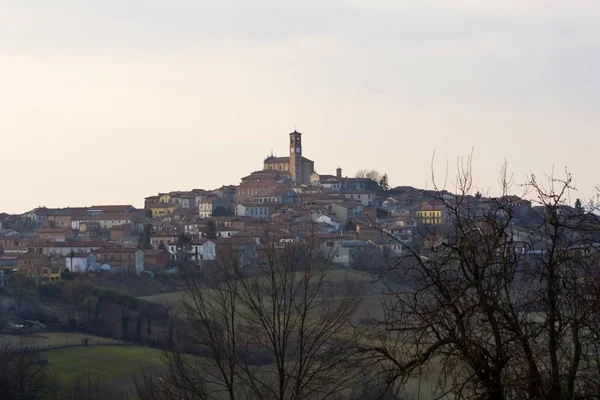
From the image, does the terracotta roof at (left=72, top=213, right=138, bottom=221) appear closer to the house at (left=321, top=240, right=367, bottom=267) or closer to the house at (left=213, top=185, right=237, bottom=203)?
the house at (left=213, top=185, right=237, bottom=203)

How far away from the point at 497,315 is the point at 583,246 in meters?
0.51

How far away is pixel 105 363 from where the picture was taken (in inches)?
996

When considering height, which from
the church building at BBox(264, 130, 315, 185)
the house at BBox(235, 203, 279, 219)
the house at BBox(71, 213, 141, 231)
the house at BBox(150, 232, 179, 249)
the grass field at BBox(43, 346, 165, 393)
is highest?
the church building at BBox(264, 130, 315, 185)

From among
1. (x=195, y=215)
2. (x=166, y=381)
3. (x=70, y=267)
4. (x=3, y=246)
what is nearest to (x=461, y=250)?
(x=166, y=381)

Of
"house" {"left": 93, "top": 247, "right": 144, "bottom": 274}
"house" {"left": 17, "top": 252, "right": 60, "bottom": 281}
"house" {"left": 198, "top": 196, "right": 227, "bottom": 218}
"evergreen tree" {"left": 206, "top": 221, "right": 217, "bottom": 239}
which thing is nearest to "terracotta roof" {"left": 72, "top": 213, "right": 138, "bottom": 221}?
"house" {"left": 198, "top": 196, "right": 227, "bottom": 218}

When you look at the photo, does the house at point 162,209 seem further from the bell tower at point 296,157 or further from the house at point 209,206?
the bell tower at point 296,157

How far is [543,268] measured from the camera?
172 inches

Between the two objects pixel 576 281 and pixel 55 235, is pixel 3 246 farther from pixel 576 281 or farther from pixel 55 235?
pixel 576 281

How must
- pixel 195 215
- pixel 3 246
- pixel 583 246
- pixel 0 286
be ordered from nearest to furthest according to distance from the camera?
pixel 583 246, pixel 0 286, pixel 3 246, pixel 195 215

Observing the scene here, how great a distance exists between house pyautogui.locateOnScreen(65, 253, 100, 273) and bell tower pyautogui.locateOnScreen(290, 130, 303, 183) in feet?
127

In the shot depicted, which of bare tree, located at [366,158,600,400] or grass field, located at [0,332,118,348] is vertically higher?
bare tree, located at [366,158,600,400]

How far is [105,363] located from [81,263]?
27.9 metres

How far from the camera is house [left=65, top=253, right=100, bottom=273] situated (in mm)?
50897

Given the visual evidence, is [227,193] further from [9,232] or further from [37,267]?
[37,267]
